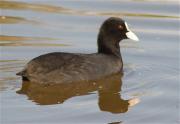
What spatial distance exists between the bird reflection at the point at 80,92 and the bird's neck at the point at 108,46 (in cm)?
80

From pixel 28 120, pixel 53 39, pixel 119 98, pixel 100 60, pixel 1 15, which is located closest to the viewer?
pixel 28 120

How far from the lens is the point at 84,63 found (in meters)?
10.4

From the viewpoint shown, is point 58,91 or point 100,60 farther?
point 100,60

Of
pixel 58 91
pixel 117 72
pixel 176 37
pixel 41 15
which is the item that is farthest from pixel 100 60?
pixel 41 15

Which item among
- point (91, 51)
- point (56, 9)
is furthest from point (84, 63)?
point (56, 9)

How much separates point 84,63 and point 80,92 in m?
0.60

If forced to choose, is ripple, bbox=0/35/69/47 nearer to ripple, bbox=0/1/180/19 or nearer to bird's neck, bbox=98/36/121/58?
bird's neck, bbox=98/36/121/58

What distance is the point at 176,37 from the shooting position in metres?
12.6

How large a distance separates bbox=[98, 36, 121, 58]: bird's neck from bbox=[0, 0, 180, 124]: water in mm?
282

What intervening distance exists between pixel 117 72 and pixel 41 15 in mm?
3076

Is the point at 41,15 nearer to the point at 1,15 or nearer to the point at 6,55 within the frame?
the point at 1,15

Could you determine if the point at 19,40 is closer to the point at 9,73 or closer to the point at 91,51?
the point at 91,51

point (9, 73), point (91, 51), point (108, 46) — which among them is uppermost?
point (108, 46)

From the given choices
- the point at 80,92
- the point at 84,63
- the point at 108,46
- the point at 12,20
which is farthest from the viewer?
the point at 12,20
